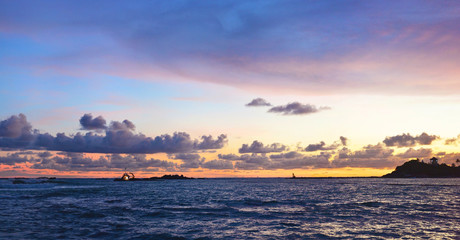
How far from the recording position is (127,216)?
46.8 m

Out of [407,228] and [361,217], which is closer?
[407,228]

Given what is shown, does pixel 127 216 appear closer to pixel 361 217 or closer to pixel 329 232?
pixel 329 232

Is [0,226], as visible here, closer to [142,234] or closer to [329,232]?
[142,234]

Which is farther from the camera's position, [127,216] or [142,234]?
[127,216]

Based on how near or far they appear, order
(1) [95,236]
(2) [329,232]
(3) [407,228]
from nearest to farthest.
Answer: (1) [95,236], (2) [329,232], (3) [407,228]

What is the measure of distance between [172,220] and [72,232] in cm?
1338

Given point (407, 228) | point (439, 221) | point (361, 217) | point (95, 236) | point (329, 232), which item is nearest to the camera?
point (95, 236)

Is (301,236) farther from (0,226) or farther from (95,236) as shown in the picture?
(0,226)

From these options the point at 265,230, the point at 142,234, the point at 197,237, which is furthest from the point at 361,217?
the point at 142,234

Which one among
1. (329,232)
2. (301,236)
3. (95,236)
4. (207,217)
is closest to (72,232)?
(95,236)

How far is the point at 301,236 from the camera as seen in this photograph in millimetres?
31906

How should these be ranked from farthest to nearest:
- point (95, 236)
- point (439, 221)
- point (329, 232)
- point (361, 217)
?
point (361, 217), point (439, 221), point (329, 232), point (95, 236)

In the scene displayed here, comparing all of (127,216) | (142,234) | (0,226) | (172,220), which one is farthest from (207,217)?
(0,226)

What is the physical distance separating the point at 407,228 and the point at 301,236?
1369cm
